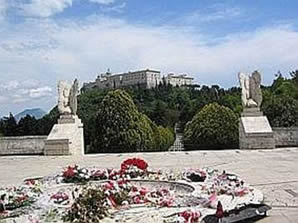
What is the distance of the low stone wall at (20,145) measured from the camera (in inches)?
568

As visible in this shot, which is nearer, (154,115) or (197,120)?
(197,120)

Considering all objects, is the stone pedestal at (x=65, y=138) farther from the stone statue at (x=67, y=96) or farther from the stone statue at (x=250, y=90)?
the stone statue at (x=250, y=90)

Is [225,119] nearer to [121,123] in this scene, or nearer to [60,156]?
[121,123]

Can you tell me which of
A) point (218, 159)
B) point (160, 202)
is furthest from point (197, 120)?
point (160, 202)

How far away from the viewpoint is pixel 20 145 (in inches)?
575

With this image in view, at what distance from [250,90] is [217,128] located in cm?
164

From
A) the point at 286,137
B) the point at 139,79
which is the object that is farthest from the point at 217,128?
the point at 139,79

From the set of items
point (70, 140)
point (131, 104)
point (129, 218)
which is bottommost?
point (129, 218)

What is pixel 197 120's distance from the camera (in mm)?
14953

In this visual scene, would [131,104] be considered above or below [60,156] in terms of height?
above

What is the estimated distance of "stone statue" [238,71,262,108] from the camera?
44.6 feet

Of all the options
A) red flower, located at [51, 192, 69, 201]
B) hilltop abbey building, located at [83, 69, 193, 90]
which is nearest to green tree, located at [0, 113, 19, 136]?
red flower, located at [51, 192, 69, 201]

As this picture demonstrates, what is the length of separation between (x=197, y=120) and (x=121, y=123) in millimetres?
2320

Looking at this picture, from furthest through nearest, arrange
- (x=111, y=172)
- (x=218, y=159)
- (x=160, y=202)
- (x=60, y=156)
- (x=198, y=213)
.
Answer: (x=60, y=156) → (x=218, y=159) → (x=111, y=172) → (x=160, y=202) → (x=198, y=213)
